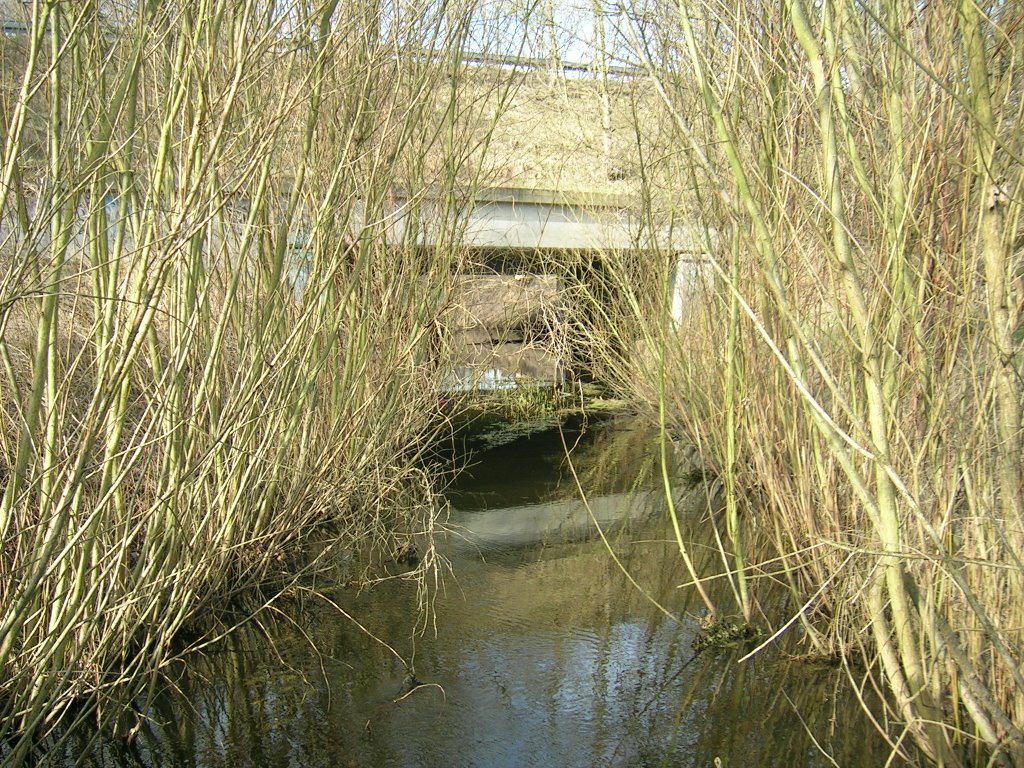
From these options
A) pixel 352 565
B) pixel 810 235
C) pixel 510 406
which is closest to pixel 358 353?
pixel 352 565

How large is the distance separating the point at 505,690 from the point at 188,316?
6.13ft

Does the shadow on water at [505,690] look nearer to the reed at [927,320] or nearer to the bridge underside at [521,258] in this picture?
the reed at [927,320]

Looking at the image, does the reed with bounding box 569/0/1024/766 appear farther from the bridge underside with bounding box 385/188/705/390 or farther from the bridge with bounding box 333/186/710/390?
the bridge underside with bounding box 385/188/705/390

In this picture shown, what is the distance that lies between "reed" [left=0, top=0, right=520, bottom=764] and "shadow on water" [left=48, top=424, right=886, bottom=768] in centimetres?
34

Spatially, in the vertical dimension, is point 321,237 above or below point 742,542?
above

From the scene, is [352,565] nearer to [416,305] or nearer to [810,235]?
[416,305]

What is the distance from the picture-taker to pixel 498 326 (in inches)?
443

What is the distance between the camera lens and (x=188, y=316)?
3.12 meters

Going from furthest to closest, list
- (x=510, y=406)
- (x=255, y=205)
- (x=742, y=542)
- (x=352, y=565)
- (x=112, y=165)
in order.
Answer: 1. (x=510, y=406)
2. (x=742, y=542)
3. (x=352, y=565)
4. (x=255, y=205)
5. (x=112, y=165)

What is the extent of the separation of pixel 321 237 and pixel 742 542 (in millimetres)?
3153

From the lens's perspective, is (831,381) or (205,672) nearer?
(831,381)

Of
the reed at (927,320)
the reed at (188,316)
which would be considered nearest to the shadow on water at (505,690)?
the reed at (188,316)

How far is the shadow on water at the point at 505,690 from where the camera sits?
3361mm

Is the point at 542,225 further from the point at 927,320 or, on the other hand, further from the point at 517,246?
the point at 927,320
